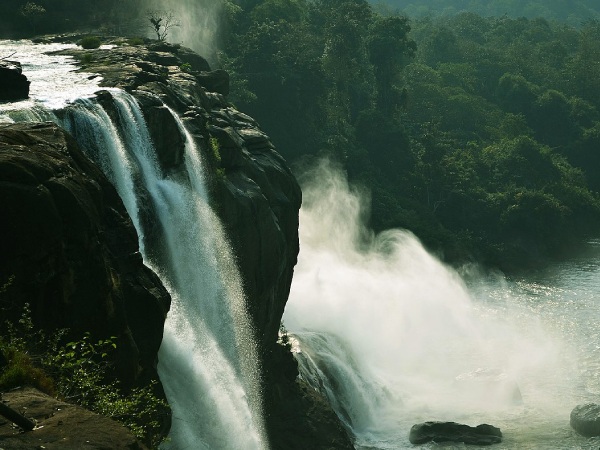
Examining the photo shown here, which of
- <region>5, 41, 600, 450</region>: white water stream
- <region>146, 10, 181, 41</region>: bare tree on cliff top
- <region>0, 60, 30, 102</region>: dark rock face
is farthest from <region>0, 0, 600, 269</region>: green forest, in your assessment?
<region>0, 60, 30, 102</region>: dark rock face

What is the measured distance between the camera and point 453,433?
105ft

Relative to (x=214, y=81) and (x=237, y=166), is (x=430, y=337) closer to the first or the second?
(x=214, y=81)

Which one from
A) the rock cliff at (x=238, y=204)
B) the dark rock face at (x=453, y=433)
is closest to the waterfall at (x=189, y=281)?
the rock cliff at (x=238, y=204)

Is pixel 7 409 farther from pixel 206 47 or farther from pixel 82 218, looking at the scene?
pixel 206 47

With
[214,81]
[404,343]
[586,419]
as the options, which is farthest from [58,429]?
Result: [404,343]

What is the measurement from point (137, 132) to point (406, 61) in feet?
236

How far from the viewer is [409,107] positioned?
91.9 m

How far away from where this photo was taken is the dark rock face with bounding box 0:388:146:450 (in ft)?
38.4

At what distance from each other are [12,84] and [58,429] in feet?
51.2

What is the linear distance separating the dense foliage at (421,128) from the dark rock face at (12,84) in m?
41.1

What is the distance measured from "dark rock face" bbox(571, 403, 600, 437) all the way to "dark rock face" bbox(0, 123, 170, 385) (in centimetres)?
1854

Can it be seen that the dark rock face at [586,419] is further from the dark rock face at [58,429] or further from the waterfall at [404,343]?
the dark rock face at [58,429]

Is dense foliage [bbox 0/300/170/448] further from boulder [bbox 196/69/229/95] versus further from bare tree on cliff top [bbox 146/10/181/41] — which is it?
bare tree on cliff top [bbox 146/10/181/41]

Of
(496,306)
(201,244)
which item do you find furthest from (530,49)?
(201,244)
